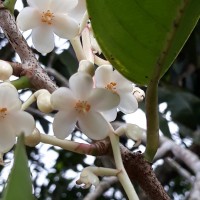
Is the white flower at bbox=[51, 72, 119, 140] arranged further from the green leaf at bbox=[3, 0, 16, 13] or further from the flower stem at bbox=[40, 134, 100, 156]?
the green leaf at bbox=[3, 0, 16, 13]

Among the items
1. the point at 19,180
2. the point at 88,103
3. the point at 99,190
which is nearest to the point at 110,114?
the point at 88,103

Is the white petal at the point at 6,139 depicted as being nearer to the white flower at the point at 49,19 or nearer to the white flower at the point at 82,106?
the white flower at the point at 82,106

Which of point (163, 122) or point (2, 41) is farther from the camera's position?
point (2, 41)

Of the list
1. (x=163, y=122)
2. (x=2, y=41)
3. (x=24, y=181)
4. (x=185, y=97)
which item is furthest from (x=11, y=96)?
(x=2, y=41)

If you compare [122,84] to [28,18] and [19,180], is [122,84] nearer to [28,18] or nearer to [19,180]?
[28,18]

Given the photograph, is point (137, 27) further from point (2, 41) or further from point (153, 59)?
point (2, 41)

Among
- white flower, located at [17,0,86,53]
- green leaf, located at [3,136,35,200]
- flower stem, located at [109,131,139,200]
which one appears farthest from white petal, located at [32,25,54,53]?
green leaf, located at [3,136,35,200]

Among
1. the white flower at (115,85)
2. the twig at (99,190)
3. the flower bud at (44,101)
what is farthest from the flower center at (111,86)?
the twig at (99,190)
